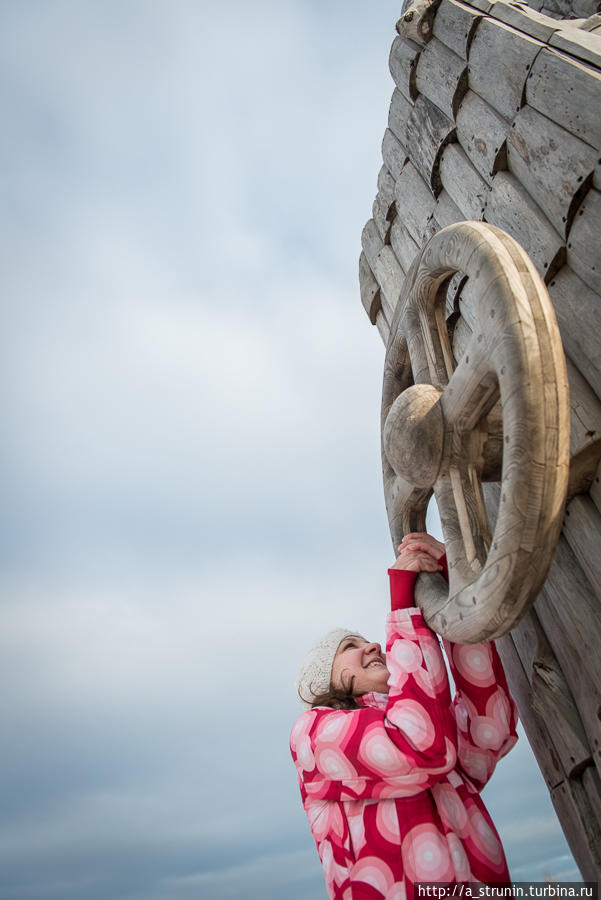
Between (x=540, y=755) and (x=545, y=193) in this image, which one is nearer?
(x=545, y=193)

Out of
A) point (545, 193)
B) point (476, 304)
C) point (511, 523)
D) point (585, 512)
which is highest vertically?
point (545, 193)

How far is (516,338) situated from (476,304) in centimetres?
18

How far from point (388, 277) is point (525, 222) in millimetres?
1181

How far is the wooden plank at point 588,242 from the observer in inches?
59.6

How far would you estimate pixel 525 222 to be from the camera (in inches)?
71.0

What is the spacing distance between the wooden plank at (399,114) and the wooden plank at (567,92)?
0.96 meters

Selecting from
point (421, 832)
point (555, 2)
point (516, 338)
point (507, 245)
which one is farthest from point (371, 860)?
point (555, 2)

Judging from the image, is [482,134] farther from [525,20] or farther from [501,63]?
[525,20]

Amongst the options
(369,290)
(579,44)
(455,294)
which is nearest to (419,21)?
(579,44)

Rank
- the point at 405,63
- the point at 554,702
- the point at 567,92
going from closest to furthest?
the point at 567,92, the point at 554,702, the point at 405,63

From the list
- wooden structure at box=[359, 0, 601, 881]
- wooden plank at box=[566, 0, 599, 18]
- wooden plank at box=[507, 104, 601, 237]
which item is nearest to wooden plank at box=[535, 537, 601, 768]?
wooden structure at box=[359, 0, 601, 881]

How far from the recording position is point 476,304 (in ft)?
4.15

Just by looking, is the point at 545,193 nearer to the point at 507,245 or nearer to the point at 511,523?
the point at 507,245

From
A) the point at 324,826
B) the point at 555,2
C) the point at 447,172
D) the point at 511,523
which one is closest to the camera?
the point at 511,523
